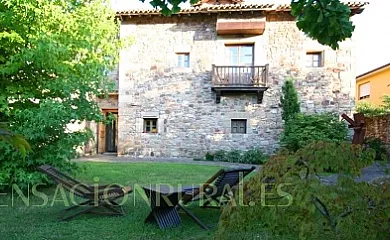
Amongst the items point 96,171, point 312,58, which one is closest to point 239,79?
point 312,58

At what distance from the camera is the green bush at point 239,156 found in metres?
12.2

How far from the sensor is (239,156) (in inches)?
492

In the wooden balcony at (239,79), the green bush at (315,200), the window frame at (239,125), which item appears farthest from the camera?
the window frame at (239,125)

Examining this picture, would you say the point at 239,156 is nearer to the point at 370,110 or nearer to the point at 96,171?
the point at 96,171

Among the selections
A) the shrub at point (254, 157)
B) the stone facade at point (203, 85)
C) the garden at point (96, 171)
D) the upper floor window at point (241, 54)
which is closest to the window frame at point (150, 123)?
the stone facade at point (203, 85)

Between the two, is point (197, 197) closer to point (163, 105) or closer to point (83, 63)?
point (83, 63)

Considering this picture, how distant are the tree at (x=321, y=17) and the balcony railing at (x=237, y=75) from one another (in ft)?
31.5

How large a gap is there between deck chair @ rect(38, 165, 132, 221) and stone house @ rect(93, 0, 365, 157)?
8674 mm

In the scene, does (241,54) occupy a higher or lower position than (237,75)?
higher

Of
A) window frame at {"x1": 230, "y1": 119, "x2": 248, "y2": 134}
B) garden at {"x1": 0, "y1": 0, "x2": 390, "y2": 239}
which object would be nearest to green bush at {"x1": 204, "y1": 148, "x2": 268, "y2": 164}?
window frame at {"x1": 230, "y1": 119, "x2": 248, "y2": 134}

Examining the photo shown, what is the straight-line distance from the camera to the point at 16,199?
5.22 metres

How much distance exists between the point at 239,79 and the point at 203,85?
56.6 inches

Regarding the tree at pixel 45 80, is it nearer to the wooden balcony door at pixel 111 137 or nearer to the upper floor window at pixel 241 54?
the upper floor window at pixel 241 54

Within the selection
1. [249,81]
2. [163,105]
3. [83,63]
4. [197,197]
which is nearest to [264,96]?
[249,81]
